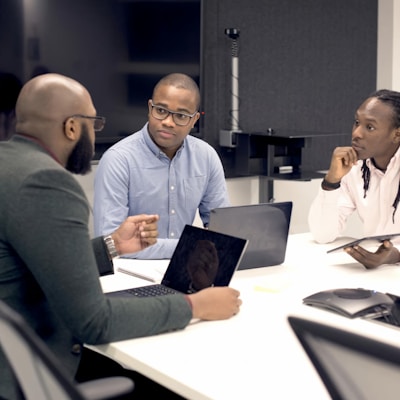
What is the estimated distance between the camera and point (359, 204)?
Result: 292 cm

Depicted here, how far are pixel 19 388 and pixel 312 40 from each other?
3793mm

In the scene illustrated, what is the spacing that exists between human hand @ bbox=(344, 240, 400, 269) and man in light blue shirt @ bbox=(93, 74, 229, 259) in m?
0.83

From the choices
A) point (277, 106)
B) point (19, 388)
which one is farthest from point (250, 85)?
point (19, 388)

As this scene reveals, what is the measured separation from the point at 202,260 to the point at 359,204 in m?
1.24

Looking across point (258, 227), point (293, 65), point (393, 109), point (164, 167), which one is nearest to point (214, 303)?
point (258, 227)

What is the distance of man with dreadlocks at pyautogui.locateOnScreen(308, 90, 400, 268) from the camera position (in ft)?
9.07

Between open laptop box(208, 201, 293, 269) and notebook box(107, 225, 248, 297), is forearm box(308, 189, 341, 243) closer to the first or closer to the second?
open laptop box(208, 201, 293, 269)

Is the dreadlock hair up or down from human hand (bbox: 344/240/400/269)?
up

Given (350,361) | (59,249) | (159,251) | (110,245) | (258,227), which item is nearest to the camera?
(350,361)

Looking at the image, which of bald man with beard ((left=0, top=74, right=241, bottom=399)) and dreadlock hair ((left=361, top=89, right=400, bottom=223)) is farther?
dreadlock hair ((left=361, top=89, right=400, bottom=223))

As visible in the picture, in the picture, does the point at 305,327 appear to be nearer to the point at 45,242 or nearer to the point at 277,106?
the point at 45,242

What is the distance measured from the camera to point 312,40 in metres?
4.66

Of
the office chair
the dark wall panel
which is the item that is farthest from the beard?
the dark wall panel

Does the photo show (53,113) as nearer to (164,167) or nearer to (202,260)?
(202,260)
